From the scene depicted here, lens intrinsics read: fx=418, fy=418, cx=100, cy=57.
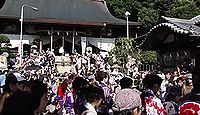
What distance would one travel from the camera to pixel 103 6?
42.6 metres

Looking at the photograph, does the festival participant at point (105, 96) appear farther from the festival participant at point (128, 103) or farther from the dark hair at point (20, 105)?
the dark hair at point (20, 105)

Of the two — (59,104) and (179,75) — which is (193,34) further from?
(59,104)

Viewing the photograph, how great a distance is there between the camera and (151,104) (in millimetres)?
5434

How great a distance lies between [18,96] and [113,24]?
34.3m

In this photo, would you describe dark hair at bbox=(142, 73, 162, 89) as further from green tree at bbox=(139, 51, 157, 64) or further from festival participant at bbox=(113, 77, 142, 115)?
green tree at bbox=(139, 51, 157, 64)

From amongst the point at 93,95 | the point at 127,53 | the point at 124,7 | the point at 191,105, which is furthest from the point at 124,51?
the point at 191,105

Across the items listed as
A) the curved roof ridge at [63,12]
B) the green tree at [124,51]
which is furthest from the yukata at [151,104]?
the curved roof ridge at [63,12]

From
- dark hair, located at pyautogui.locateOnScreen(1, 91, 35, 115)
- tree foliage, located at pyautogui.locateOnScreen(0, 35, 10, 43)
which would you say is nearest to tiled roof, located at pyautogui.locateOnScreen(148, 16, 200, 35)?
dark hair, located at pyautogui.locateOnScreen(1, 91, 35, 115)

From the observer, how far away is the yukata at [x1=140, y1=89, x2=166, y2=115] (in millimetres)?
5391

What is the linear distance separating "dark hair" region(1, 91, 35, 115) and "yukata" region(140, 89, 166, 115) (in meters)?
2.15

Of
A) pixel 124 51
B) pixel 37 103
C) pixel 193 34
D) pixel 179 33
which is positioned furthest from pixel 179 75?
pixel 124 51

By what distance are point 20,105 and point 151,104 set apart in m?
2.32

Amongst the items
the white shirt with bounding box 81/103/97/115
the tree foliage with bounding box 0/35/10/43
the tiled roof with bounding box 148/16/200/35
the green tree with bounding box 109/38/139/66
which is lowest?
the green tree with bounding box 109/38/139/66

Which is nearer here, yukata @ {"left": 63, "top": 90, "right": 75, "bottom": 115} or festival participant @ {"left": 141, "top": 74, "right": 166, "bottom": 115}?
festival participant @ {"left": 141, "top": 74, "right": 166, "bottom": 115}
